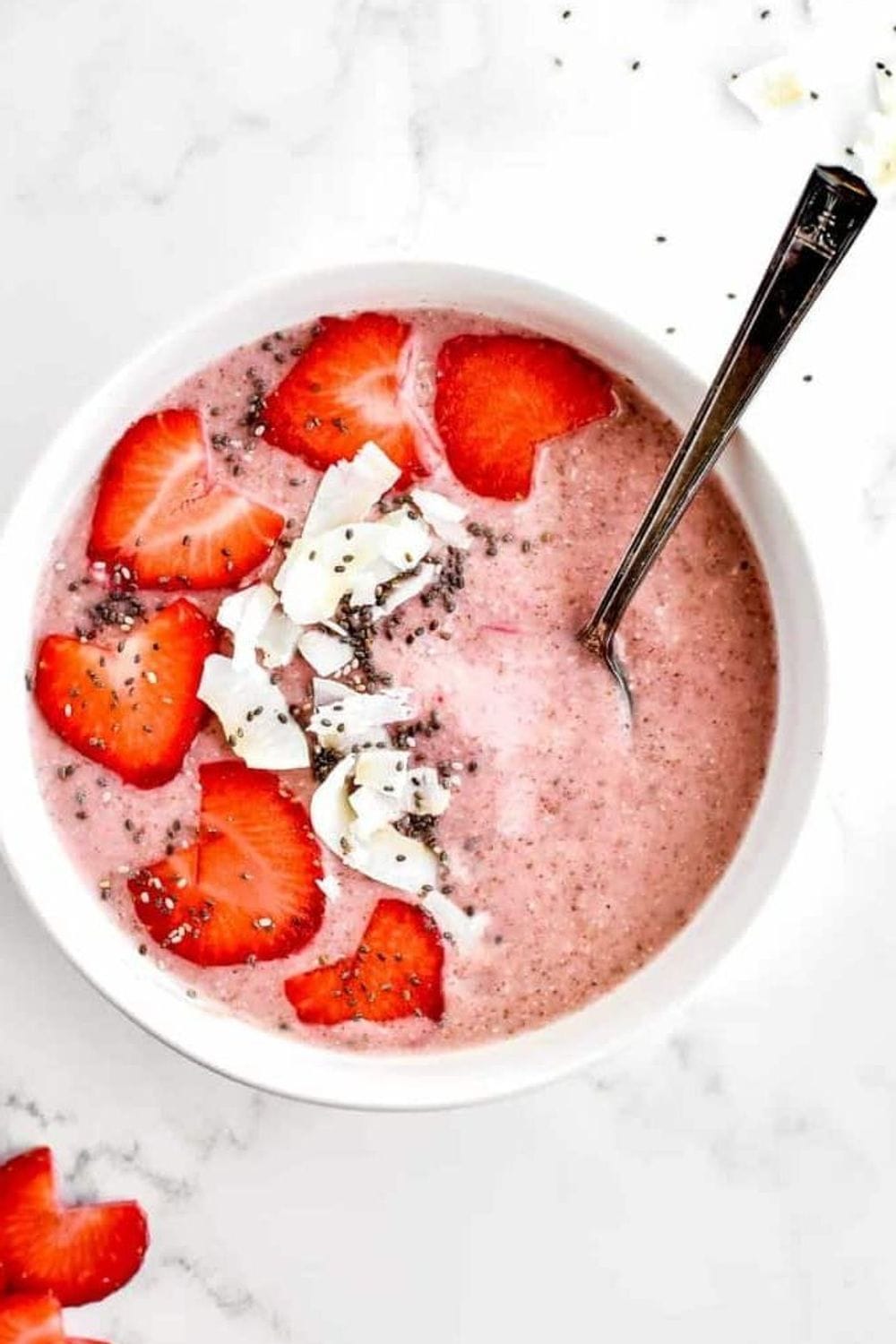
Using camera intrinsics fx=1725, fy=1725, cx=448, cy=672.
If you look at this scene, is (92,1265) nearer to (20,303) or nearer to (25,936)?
(25,936)

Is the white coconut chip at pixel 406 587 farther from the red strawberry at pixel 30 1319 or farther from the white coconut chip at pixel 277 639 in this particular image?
the red strawberry at pixel 30 1319

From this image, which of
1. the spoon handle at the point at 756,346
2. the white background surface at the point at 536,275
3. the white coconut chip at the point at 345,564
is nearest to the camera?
the spoon handle at the point at 756,346

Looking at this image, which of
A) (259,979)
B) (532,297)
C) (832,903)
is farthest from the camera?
(832,903)

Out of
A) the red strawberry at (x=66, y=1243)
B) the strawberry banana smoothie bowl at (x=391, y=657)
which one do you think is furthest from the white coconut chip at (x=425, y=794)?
the red strawberry at (x=66, y=1243)

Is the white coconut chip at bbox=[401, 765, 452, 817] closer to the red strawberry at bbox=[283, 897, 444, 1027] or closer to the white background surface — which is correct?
the red strawberry at bbox=[283, 897, 444, 1027]

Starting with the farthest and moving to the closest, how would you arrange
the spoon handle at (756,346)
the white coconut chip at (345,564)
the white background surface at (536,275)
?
the white background surface at (536,275) < the white coconut chip at (345,564) < the spoon handle at (756,346)

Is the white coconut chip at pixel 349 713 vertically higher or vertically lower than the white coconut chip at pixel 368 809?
higher

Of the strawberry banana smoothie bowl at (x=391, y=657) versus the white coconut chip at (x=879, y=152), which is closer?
the strawberry banana smoothie bowl at (x=391, y=657)

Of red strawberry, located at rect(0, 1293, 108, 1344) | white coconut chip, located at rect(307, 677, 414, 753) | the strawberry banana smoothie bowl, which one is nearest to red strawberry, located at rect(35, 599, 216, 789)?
the strawberry banana smoothie bowl

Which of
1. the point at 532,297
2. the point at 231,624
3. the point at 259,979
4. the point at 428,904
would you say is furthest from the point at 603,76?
the point at 259,979
